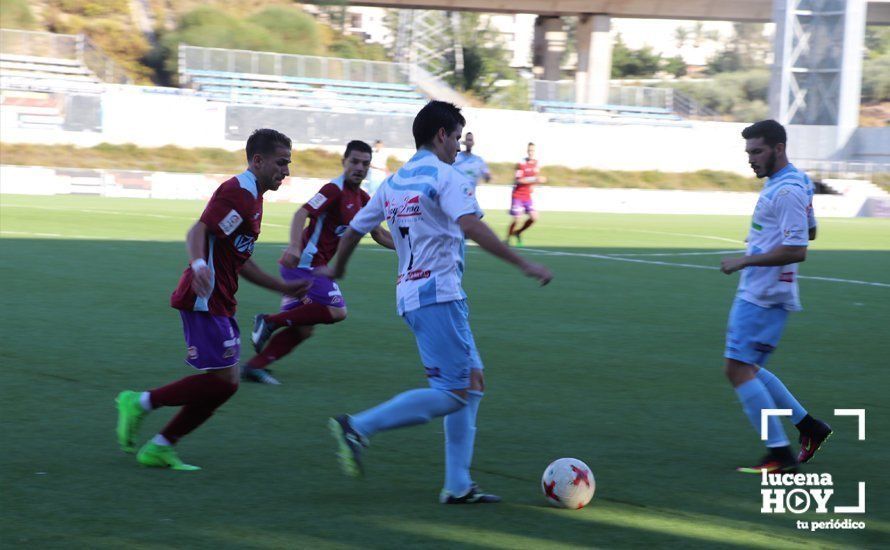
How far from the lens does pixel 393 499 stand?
5.52 meters

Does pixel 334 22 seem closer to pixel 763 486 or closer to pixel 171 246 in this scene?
pixel 171 246

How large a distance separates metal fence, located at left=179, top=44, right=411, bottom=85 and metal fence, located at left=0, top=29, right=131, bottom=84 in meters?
2.95

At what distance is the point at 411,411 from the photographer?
211 inches

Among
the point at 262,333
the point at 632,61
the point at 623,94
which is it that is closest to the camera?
the point at 262,333

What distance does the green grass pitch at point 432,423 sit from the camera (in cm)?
509

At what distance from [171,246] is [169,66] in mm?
36433

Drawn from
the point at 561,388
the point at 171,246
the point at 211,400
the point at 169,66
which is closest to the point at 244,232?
the point at 211,400

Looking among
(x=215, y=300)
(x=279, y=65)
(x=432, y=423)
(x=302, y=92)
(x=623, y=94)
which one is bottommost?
(x=432, y=423)

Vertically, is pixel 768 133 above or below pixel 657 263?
above

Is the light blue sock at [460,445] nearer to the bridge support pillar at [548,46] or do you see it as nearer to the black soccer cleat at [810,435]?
the black soccer cleat at [810,435]

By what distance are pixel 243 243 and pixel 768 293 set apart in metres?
2.69

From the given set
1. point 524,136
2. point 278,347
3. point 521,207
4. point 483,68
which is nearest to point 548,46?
point 524,136

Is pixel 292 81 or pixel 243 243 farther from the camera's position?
pixel 292 81

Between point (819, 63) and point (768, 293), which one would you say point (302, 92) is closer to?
point (819, 63)
